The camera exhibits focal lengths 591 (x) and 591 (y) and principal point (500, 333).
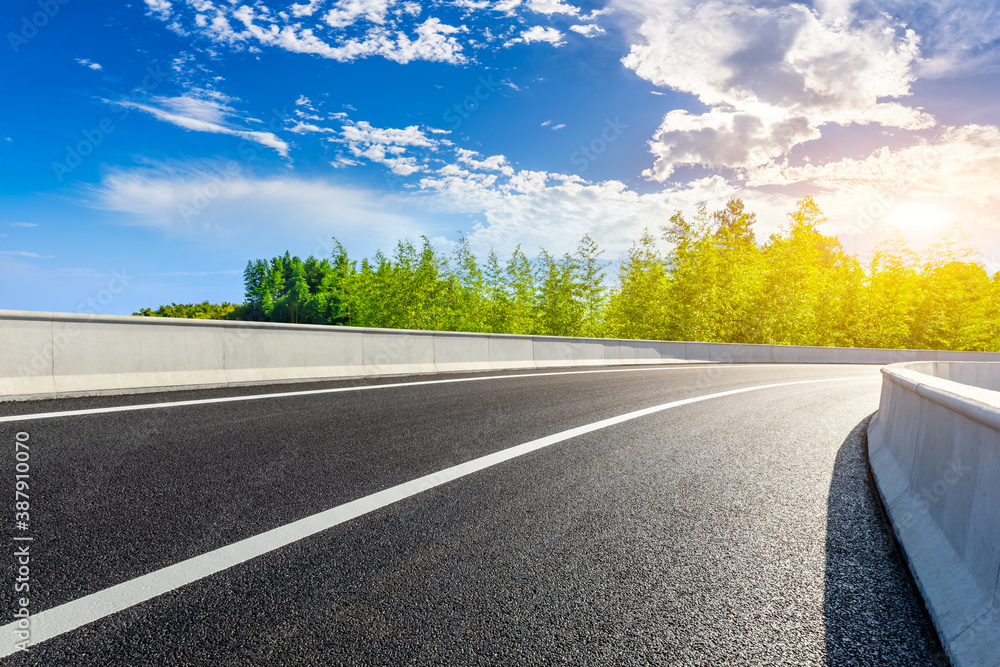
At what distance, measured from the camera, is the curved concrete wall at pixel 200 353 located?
7434 mm

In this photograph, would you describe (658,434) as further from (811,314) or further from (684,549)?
(811,314)

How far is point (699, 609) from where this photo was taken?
102 inches

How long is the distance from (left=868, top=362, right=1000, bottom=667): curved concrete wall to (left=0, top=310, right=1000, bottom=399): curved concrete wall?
8908 millimetres

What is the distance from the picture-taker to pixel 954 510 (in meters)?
2.99

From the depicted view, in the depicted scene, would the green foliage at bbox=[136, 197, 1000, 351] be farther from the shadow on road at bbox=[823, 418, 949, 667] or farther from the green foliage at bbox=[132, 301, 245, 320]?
the green foliage at bbox=[132, 301, 245, 320]

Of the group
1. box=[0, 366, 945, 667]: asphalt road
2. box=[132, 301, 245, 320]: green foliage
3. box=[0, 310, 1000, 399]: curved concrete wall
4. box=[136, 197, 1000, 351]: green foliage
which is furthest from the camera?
box=[132, 301, 245, 320]: green foliage

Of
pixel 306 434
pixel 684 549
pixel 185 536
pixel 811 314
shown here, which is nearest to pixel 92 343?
pixel 306 434

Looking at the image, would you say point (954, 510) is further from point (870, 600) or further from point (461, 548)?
point (461, 548)

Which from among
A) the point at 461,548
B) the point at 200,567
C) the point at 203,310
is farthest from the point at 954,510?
the point at 203,310

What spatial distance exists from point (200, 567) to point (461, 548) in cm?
125

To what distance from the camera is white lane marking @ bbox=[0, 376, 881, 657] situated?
225 centimetres

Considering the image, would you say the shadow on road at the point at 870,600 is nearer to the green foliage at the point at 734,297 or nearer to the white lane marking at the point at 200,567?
the white lane marking at the point at 200,567

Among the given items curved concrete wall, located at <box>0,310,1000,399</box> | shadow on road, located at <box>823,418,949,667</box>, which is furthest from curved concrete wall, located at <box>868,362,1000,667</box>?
curved concrete wall, located at <box>0,310,1000,399</box>

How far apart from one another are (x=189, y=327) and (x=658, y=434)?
712cm
